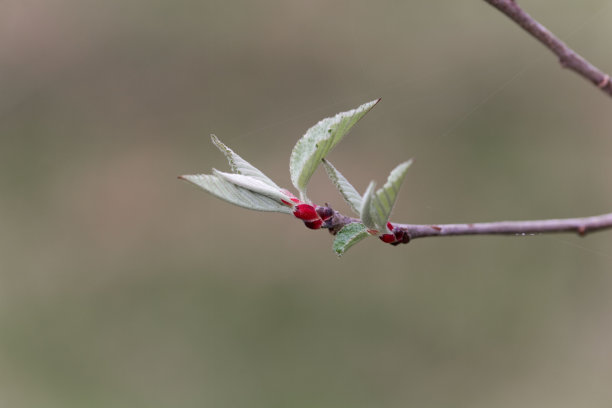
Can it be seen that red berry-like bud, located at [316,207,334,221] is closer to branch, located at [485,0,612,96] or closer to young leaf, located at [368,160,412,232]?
young leaf, located at [368,160,412,232]

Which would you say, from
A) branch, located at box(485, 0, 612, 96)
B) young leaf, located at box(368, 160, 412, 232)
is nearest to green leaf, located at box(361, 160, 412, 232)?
young leaf, located at box(368, 160, 412, 232)

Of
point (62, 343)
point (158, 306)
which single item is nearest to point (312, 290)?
point (158, 306)

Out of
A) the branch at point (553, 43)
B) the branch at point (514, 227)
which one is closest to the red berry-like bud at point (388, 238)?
the branch at point (514, 227)

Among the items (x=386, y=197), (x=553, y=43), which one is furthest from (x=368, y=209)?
(x=553, y=43)

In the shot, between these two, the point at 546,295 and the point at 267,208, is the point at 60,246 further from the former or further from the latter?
the point at 267,208

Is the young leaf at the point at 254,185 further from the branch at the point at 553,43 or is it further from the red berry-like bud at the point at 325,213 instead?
the branch at the point at 553,43

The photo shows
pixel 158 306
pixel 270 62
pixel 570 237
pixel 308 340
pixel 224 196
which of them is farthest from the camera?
pixel 270 62
